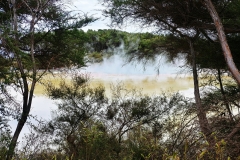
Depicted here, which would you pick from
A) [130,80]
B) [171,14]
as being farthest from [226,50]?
[130,80]

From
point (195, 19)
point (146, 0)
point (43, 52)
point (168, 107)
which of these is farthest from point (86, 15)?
point (168, 107)

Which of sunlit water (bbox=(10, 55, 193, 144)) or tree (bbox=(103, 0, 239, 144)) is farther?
sunlit water (bbox=(10, 55, 193, 144))

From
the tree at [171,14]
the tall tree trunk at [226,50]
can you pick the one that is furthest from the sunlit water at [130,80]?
the tall tree trunk at [226,50]

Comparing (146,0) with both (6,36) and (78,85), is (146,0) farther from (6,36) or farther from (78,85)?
→ (78,85)

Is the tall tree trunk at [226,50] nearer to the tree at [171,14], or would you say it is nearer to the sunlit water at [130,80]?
the tree at [171,14]

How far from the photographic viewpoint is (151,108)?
10984 millimetres

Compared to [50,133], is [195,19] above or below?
above

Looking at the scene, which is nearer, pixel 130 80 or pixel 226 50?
pixel 226 50

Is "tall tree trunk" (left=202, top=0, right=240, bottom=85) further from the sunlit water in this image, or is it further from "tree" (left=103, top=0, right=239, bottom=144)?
the sunlit water

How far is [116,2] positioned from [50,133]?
4607 mm

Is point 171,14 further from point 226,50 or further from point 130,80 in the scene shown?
point 130,80

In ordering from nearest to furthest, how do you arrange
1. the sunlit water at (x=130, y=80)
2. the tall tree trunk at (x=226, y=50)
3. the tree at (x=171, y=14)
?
the tall tree trunk at (x=226, y=50), the tree at (x=171, y=14), the sunlit water at (x=130, y=80)

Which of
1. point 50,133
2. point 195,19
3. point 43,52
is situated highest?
point 195,19

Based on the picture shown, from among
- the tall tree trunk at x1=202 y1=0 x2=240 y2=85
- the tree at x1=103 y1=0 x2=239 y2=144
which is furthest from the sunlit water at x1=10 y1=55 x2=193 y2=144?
the tall tree trunk at x1=202 y1=0 x2=240 y2=85
